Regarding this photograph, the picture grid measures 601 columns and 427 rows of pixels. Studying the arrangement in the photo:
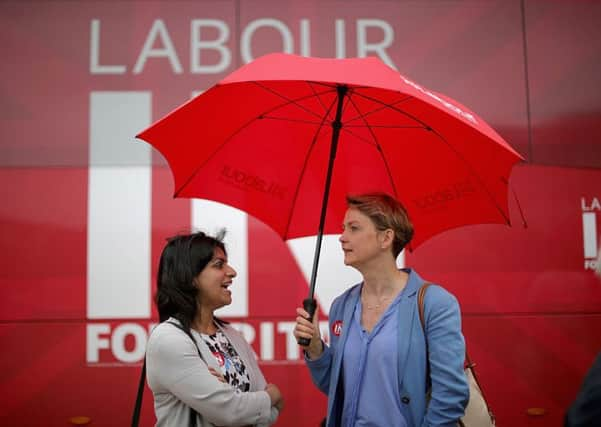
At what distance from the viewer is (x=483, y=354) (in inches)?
158

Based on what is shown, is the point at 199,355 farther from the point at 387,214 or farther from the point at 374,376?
the point at 387,214

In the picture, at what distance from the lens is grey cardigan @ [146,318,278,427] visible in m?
2.30

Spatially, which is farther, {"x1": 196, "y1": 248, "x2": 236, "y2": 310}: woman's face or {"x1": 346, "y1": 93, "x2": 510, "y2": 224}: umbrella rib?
{"x1": 196, "y1": 248, "x2": 236, "y2": 310}: woman's face

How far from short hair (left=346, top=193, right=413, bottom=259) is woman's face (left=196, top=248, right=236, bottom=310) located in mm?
583

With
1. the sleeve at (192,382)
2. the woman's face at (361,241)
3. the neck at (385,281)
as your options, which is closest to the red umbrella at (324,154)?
the woman's face at (361,241)

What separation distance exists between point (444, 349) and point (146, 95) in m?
2.60

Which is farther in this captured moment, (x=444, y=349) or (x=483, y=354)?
(x=483, y=354)

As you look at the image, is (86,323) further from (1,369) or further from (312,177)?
(312,177)

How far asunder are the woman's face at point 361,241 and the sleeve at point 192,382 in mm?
679

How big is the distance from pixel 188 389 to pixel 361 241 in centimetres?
84

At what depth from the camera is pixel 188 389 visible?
7.54 ft

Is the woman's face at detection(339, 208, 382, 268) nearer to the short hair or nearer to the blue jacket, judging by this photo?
the short hair

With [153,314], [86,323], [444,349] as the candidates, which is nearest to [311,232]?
[444,349]

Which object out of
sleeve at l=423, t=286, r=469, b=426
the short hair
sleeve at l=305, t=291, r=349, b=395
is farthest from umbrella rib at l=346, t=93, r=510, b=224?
sleeve at l=305, t=291, r=349, b=395
